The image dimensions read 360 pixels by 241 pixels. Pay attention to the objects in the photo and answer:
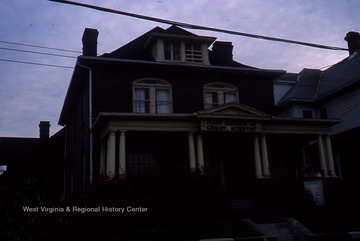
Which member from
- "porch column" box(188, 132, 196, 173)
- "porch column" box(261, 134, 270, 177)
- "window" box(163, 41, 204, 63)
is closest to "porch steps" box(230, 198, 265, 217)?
"porch column" box(261, 134, 270, 177)

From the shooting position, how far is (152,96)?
18875 millimetres

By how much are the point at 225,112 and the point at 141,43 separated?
7.28 metres

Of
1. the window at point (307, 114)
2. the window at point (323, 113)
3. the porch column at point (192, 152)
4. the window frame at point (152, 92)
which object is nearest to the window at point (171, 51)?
the window frame at point (152, 92)

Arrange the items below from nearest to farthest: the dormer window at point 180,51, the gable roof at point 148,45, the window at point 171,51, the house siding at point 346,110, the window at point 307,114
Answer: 1. the gable roof at point 148,45
2. the dormer window at point 180,51
3. the window at point 171,51
4. the house siding at point 346,110
5. the window at point 307,114

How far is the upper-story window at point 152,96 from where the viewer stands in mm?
18688

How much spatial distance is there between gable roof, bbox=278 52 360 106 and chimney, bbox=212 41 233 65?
19.6 ft

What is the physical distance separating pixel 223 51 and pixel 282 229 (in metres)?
12.9

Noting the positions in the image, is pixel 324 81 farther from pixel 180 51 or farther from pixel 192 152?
pixel 192 152

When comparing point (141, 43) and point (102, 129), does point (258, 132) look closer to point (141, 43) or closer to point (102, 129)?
point (102, 129)

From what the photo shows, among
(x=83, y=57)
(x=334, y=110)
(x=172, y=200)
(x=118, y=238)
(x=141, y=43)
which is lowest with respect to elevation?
(x=118, y=238)

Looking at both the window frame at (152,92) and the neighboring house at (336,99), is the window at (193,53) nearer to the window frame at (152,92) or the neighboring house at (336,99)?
the window frame at (152,92)

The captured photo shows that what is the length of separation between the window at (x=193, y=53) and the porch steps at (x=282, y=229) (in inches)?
406

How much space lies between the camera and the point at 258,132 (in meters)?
17.1

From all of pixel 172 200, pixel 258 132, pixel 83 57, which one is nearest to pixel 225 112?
pixel 258 132
